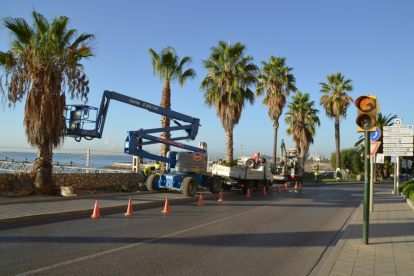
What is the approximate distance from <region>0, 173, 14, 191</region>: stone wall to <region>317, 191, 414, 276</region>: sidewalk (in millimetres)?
12412

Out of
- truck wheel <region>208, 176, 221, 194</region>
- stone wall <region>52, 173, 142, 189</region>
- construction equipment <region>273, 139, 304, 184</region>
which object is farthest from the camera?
construction equipment <region>273, 139, 304, 184</region>

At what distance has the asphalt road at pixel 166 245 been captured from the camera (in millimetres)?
5293

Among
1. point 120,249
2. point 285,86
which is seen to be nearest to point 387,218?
point 120,249

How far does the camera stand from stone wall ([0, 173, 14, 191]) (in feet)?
41.9

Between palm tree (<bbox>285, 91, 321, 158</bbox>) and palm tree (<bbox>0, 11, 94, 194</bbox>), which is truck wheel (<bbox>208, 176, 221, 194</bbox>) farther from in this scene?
palm tree (<bbox>285, 91, 321, 158</bbox>)

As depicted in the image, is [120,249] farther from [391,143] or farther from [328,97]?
[328,97]

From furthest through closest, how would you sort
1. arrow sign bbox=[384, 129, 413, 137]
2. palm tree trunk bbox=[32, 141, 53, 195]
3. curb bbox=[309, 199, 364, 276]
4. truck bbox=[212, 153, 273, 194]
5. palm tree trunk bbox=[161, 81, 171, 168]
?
palm tree trunk bbox=[161, 81, 171, 168] → truck bbox=[212, 153, 273, 194] → arrow sign bbox=[384, 129, 413, 137] → palm tree trunk bbox=[32, 141, 53, 195] → curb bbox=[309, 199, 364, 276]

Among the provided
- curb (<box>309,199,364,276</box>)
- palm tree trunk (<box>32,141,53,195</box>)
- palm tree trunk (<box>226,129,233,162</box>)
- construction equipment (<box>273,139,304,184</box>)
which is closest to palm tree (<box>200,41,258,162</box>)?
palm tree trunk (<box>226,129,233,162</box>)

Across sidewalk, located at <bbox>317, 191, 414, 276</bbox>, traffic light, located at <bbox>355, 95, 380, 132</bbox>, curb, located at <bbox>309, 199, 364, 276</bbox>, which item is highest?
traffic light, located at <bbox>355, 95, 380, 132</bbox>

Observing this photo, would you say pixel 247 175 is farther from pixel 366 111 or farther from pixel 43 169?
pixel 366 111

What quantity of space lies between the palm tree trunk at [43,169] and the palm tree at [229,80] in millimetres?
14366

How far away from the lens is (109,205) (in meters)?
11.6

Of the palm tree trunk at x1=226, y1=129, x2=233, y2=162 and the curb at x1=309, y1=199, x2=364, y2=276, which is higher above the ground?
the palm tree trunk at x1=226, y1=129, x2=233, y2=162

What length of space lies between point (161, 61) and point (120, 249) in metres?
17.5
